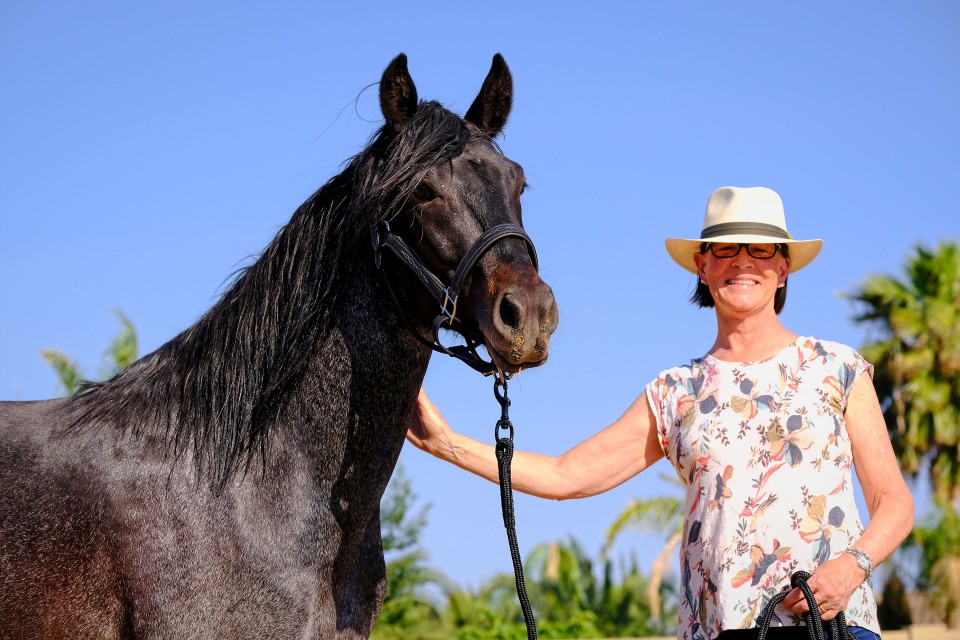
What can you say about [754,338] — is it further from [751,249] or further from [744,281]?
[751,249]

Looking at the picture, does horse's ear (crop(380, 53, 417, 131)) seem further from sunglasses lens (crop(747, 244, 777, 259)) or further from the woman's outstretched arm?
sunglasses lens (crop(747, 244, 777, 259))

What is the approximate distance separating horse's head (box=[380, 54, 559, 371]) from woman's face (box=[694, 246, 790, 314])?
88 centimetres

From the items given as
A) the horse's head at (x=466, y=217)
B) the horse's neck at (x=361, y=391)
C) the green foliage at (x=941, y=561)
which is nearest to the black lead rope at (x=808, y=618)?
the horse's head at (x=466, y=217)

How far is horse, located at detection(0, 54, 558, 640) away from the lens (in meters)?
3.14

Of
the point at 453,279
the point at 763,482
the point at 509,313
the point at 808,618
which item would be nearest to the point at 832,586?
the point at 808,618

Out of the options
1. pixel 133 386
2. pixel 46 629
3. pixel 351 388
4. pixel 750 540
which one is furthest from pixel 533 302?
pixel 46 629

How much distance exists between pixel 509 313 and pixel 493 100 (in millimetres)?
1130

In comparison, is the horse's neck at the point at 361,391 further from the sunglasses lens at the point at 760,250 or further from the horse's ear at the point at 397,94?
the sunglasses lens at the point at 760,250

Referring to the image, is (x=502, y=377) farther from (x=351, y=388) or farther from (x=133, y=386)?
(x=133, y=386)

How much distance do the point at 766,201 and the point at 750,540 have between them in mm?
1317

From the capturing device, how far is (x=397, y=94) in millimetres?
3725

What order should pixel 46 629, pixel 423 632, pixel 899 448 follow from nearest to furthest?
pixel 46 629
pixel 423 632
pixel 899 448

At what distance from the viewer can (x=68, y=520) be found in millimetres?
3209

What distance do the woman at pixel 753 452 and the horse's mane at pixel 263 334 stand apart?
29.1 inches
